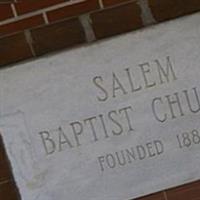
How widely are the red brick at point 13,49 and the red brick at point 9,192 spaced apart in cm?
40

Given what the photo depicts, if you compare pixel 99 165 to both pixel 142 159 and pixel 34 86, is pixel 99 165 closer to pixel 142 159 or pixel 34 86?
pixel 142 159

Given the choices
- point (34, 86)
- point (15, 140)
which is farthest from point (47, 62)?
point (15, 140)

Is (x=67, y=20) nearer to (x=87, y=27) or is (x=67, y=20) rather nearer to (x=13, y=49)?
(x=87, y=27)

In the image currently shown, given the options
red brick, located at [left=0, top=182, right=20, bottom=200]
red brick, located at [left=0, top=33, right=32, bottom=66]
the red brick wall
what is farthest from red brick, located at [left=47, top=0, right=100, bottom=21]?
red brick, located at [left=0, top=182, right=20, bottom=200]

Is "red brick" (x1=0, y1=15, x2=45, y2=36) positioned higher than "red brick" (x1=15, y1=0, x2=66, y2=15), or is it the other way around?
"red brick" (x1=15, y1=0, x2=66, y2=15)

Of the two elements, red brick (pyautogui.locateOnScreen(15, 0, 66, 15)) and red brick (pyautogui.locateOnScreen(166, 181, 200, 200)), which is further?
red brick (pyautogui.locateOnScreen(166, 181, 200, 200))

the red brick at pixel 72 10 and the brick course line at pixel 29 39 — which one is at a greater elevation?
the red brick at pixel 72 10

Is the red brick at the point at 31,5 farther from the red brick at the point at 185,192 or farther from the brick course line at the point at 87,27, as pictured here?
the red brick at the point at 185,192

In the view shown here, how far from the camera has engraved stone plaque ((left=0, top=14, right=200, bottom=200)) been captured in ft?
8.80

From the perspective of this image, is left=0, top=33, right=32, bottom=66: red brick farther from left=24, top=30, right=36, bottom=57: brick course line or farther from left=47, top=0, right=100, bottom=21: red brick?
left=47, top=0, right=100, bottom=21: red brick

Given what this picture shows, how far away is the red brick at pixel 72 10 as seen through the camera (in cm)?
268

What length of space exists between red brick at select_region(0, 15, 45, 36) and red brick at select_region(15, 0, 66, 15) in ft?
0.09

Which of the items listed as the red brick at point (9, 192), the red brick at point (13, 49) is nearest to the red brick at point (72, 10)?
the red brick at point (13, 49)

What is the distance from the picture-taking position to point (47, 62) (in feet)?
8.76
